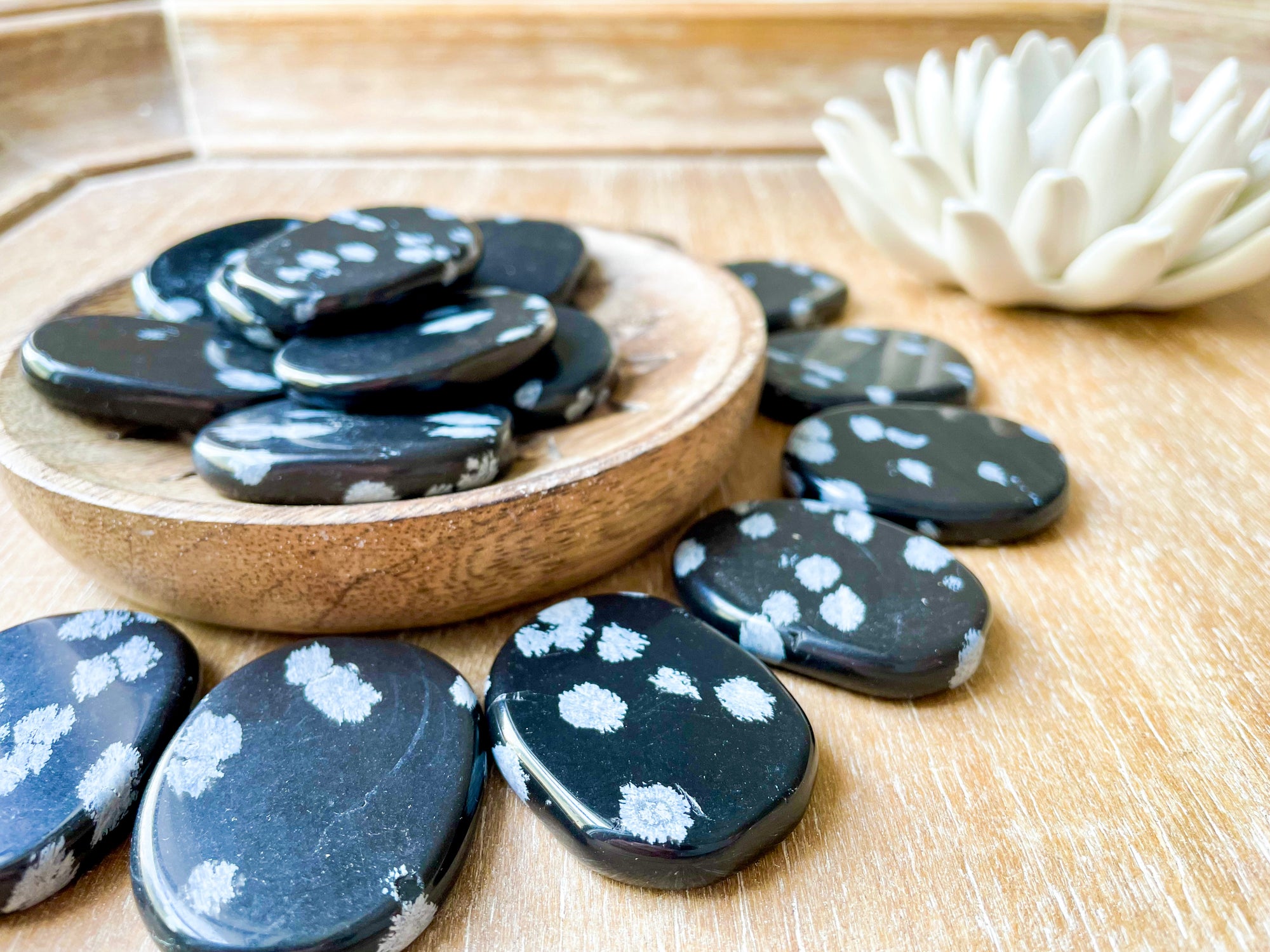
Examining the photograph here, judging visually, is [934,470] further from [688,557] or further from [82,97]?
[82,97]

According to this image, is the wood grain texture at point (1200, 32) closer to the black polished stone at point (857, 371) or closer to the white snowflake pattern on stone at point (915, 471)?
the black polished stone at point (857, 371)

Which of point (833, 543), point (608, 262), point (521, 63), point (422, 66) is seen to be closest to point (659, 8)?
point (521, 63)

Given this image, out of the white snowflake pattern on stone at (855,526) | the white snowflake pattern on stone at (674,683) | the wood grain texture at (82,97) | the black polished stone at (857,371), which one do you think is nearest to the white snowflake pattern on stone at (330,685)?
the white snowflake pattern on stone at (674,683)

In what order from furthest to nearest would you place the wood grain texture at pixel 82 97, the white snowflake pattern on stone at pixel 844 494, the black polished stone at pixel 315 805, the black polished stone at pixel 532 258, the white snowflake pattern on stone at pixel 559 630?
the wood grain texture at pixel 82 97 → the black polished stone at pixel 532 258 → the white snowflake pattern on stone at pixel 844 494 → the white snowflake pattern on stone at pixel 559 630 → the black polished stone at pixel 315 805

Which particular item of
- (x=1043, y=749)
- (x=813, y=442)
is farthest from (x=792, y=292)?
(x=1043, y=749)

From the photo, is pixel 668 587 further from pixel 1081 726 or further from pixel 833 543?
pixel 1081 726

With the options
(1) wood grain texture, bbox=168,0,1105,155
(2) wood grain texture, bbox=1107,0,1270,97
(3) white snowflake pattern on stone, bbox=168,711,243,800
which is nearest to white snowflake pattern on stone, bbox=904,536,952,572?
(3) white snowflake pattern on stone, bbox=168,711,243,800

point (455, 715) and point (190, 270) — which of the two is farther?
point (190, 270)

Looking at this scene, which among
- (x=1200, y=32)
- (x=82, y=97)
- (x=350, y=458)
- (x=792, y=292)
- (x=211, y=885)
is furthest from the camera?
(x=82, y=97)
